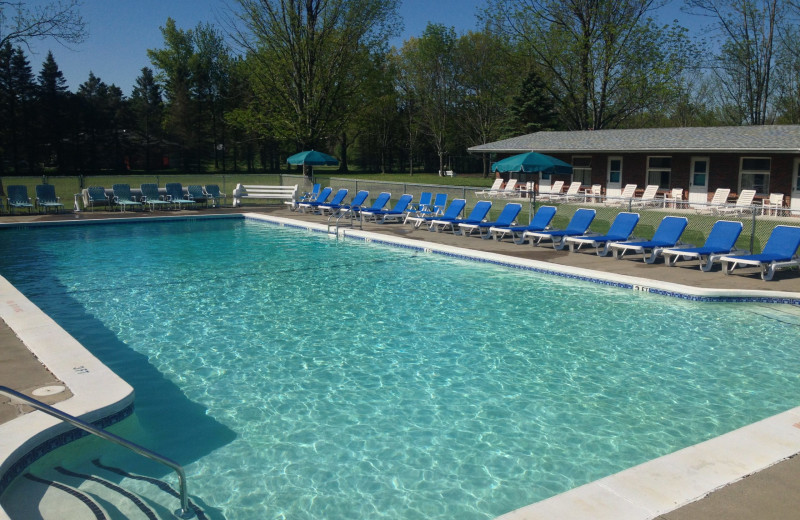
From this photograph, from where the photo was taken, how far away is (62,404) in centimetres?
515

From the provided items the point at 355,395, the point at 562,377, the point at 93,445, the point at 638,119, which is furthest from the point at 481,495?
the point at 638,119

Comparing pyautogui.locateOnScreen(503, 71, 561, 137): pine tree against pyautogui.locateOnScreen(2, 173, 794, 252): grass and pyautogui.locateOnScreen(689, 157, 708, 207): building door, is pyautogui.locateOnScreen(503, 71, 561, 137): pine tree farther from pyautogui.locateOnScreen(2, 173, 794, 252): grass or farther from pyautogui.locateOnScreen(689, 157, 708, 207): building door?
pyautogui.locateOnScreen(2, 173, 794, 252): grass

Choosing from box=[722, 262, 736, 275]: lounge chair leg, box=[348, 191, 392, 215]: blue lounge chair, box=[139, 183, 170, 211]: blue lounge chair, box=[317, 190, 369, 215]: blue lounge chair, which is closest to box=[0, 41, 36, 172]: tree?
box=[139, 183, 170, 211]: blue lounge chair

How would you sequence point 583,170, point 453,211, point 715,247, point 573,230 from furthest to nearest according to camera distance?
1. point 583,170
2. point 453,211
3. point 573,230
4. point 715,247

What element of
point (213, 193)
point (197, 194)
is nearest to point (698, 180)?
point (213, 193)

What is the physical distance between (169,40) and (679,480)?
64946 mm

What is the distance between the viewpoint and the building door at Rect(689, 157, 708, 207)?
25.1m

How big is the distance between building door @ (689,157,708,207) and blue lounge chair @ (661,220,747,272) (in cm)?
1448

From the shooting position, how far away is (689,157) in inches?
1006

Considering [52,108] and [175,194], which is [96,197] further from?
[52,108]

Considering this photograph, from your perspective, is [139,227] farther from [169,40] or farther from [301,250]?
[169,40]

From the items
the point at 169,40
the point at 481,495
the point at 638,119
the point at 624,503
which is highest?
the point at 169,40

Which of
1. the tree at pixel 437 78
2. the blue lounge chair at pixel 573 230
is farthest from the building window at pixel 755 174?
the tree at pixel 437 78

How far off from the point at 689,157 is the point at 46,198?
Answer: 931 inches
